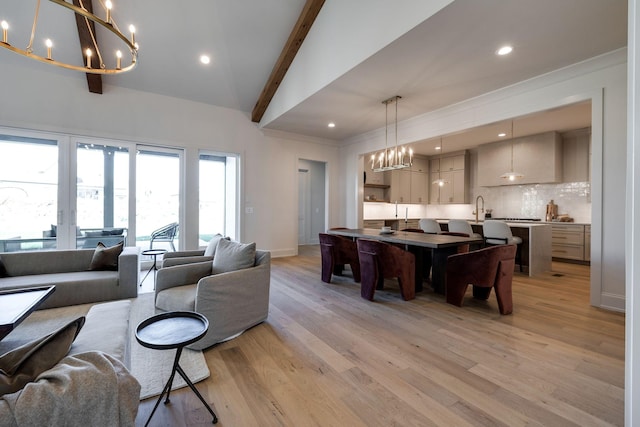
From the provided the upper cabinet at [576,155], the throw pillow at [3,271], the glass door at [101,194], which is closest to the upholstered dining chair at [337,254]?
the glass door at [101,194]

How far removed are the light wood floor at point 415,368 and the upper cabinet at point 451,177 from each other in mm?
4941

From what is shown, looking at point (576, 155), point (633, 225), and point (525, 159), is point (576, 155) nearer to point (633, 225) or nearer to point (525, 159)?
point (525, 159)

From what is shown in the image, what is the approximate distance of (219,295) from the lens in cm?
236

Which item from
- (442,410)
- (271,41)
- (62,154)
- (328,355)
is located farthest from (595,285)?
(62,154)

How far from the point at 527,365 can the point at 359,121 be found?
15.3 ft

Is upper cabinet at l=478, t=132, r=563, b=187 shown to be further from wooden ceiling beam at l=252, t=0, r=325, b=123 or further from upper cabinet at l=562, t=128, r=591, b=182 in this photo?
wooden ceiling beam at l=252, t=0, r=325, b=123

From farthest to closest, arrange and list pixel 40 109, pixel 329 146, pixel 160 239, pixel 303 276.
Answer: pixel 329 146 < pixel 160 239 < pixel 303 276 < pixel 40 109

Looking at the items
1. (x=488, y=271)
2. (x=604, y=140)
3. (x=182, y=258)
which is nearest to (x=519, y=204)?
(x=604, y=140)

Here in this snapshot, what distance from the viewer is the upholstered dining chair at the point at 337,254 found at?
4242 millimetres

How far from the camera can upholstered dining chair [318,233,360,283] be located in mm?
4242

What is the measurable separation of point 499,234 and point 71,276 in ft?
20.3

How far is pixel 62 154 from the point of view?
448 centimetres

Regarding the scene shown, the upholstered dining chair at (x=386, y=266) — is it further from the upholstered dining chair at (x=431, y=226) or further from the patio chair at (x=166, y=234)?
the patio chair at (x=166, y=234)

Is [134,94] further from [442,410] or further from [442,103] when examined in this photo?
[442,410]
